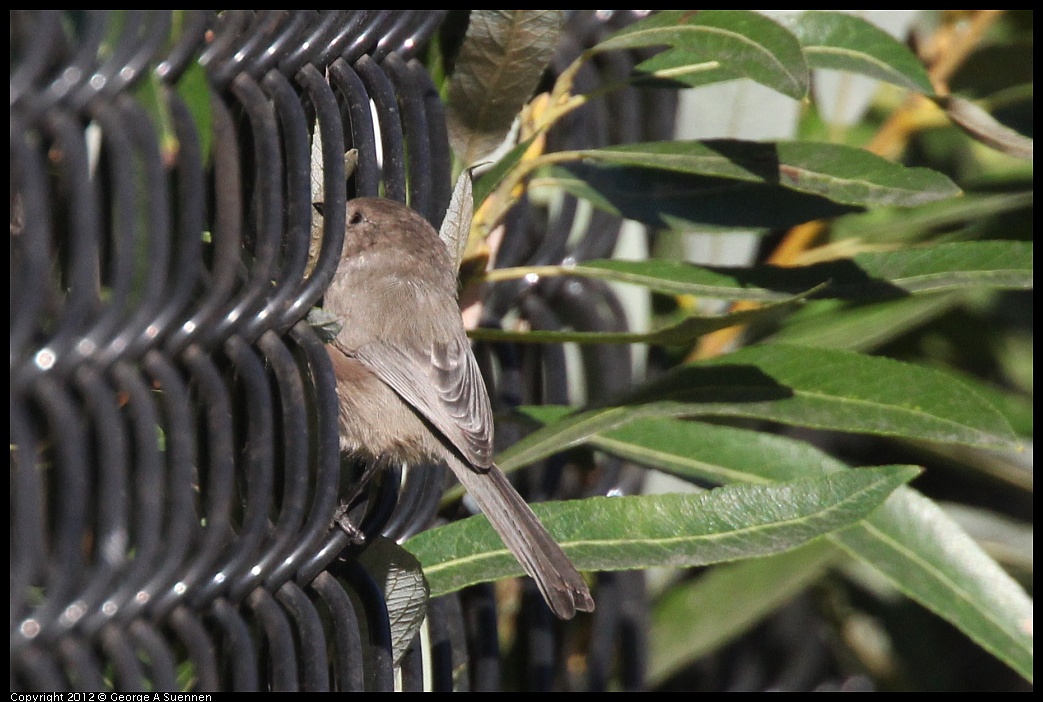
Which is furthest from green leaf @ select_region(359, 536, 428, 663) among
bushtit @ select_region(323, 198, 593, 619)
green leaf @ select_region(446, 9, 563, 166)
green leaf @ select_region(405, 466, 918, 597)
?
green leaf @ select_region(446, 9, 563, 166)

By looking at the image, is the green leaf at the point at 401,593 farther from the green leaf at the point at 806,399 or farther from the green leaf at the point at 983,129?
the green leaf at the point at 983,129

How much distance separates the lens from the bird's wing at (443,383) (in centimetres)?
194

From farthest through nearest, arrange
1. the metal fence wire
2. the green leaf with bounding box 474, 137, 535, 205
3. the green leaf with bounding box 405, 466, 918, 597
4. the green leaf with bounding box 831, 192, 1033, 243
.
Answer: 1. the green leaf with bounding box 831, 192, 1033, 243
2. the green leaf with bounding box 474, 137, 535, 205
3. the green leaf with bounding box 405, 466, 918, 597
4. the metal fence wire

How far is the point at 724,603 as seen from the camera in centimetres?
278

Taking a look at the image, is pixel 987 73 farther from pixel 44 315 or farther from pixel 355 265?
pixel 44 315

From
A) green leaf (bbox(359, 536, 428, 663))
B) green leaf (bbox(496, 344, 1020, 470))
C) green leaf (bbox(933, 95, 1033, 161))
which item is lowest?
green leaf (bbox(496, 344, 1020, 470))

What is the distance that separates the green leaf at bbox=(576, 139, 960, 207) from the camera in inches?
71.6

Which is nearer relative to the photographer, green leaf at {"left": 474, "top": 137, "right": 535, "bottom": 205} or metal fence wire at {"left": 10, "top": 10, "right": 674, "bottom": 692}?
metal fence wire at {"left": 10, "top": 10, "right": 674, "bottom": 692}

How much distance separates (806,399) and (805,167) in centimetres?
39

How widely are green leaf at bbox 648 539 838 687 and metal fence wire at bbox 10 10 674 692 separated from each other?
3.68 ft

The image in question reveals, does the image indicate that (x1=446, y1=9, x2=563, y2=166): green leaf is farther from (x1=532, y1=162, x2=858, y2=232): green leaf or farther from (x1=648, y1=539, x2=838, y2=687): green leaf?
(x1=648, y1=539, x2=838, y2=687): green leaf

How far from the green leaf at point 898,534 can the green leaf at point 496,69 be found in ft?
1.96

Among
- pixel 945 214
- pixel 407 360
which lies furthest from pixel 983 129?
pixel 407 360

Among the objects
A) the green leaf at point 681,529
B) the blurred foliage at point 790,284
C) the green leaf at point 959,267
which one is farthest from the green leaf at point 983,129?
the green leaf at point 681,529
